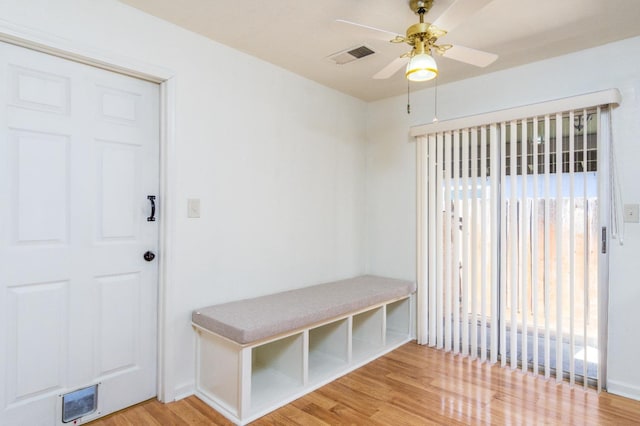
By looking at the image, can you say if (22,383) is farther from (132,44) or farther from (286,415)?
(132,44)

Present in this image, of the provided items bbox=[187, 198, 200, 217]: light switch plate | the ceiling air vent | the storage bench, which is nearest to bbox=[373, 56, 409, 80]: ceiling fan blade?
the ceiling air vent

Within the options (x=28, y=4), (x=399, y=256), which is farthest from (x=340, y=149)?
(x=28, y=4)

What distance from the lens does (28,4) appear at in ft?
5.97

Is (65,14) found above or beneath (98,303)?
above

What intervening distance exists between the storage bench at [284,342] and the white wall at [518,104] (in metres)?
0.60

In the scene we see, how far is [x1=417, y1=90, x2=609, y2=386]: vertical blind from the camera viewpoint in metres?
2.59

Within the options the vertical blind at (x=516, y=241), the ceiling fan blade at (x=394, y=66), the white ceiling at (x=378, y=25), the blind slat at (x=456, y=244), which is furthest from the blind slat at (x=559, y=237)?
the ceiling fan blade at (x=394, y=66)

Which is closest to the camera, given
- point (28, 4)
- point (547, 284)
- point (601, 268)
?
point (28, 4)

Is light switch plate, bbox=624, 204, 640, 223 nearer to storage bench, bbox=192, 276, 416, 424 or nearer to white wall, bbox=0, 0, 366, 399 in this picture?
storage bench, bbox=192, 276, 416, 424

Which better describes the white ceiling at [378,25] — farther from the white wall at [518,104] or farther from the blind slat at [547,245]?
the blind slat at [547,245]

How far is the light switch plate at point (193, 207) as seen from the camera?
2418 millimetres

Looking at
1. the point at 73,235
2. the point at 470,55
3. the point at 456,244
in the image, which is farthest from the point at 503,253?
the point at 73,235

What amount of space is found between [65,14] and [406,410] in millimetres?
2945

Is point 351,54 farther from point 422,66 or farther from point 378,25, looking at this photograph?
point 422,66
